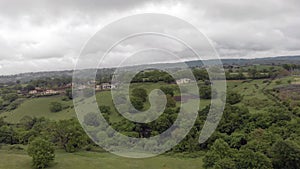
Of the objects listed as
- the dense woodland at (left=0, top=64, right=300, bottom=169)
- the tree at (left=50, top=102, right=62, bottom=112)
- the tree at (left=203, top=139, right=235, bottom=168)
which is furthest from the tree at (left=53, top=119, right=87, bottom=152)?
the tree at (left=50, top=102, right=62, bottom=112)

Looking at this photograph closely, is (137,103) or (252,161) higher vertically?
(137,103)

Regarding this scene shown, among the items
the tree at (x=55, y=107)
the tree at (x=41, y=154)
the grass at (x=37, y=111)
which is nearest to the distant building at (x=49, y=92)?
the grass at (x=37, y=111)

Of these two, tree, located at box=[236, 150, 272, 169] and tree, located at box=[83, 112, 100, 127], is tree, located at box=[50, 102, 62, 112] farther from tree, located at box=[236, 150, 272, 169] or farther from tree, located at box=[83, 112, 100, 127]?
tree, located at box=[236, 150, 272, 169]

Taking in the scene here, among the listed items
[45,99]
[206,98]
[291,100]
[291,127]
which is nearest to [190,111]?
[291,127]

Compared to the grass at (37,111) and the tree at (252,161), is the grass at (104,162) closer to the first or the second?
the tree at (252,161)

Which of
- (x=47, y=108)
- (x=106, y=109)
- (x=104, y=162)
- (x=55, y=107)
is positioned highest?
(x=106, y=109)

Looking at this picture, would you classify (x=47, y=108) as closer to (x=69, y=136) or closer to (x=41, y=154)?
(x=69, y=136)

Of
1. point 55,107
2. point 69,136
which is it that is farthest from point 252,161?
point 55,107
